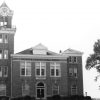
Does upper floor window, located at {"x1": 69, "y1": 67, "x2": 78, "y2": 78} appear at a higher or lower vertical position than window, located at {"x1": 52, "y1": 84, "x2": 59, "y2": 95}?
higher

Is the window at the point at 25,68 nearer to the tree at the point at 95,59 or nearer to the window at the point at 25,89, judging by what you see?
the window at the point at 25,89

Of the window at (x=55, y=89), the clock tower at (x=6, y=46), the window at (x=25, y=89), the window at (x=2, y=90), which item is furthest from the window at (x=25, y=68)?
the window at (x=55, y=89)

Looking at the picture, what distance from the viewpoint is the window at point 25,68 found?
5850cm

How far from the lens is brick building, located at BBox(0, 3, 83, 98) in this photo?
190 feet

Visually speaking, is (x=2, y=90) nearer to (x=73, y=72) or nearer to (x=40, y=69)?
(x=40, y=69)

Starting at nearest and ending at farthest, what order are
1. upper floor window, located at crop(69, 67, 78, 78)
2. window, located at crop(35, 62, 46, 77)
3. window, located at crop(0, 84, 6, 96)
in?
1. window, located at crop(0, 84, 6, 96)
2. window, located at crop(35, 62, 46, 77)
3. upper floor window, located at crop(69, 67, 78, 78)

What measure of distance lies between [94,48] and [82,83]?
8.31m

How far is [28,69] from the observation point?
58719 mm

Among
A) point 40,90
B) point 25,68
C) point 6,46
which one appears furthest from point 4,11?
point 40,90

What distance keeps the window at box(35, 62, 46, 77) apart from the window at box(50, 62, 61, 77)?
145 centimetres

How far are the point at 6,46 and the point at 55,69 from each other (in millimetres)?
10688

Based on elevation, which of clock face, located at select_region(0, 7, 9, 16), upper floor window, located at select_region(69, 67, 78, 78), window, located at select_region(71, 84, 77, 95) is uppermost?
clock face, located at select_region(0, 7, 9, 16)

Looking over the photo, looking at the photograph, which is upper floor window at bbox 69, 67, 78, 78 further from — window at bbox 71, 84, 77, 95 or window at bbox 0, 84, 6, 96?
window at bbox 0, 84, 6, 96

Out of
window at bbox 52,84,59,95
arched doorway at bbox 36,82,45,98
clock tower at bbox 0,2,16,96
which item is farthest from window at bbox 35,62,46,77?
clock tower at bbox 0,2,16,96
